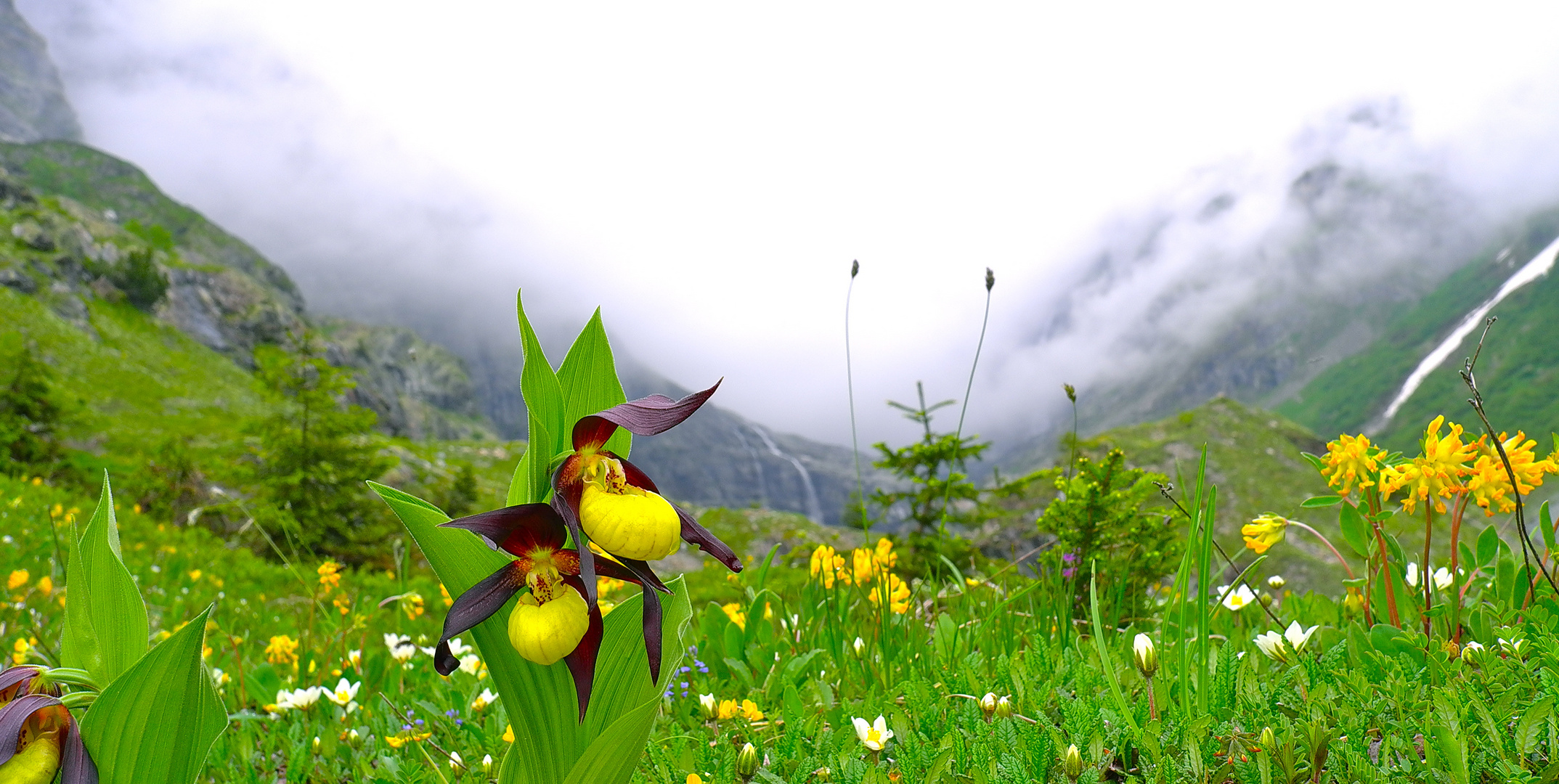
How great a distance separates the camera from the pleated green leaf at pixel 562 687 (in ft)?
4.87

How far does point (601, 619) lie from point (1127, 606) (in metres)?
3.51

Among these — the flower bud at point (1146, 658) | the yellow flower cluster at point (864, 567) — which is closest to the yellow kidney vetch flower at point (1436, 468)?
the flower bud at point (1146, 658)

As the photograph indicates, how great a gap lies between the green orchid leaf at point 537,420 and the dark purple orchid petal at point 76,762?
0.96 metres

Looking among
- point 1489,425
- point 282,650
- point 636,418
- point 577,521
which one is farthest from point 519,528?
point 282,650

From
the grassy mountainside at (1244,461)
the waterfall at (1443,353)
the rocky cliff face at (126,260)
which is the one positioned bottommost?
the rocky cliff face at (126,260)

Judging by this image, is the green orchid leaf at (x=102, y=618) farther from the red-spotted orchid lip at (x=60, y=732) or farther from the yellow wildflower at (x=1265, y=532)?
the yellow wildflower at (x=1265, y=532)

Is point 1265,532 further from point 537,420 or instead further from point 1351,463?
point 537,420

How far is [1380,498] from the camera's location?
258cm

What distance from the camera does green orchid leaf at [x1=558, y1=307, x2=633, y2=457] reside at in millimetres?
1670

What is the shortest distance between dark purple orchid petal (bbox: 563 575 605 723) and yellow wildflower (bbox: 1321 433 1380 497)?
2.55 meters

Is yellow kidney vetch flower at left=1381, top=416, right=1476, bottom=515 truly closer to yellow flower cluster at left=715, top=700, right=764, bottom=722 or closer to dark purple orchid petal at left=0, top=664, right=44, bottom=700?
yellow flower cluster at left=715, top=700, right=764, bottom=722

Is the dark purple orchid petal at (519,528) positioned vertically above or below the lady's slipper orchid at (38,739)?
above

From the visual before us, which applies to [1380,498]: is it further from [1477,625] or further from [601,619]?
[601,619]

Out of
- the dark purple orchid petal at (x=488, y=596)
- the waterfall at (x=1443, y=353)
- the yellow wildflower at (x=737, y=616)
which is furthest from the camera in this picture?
the waterfall at (x=1443, y=353)
